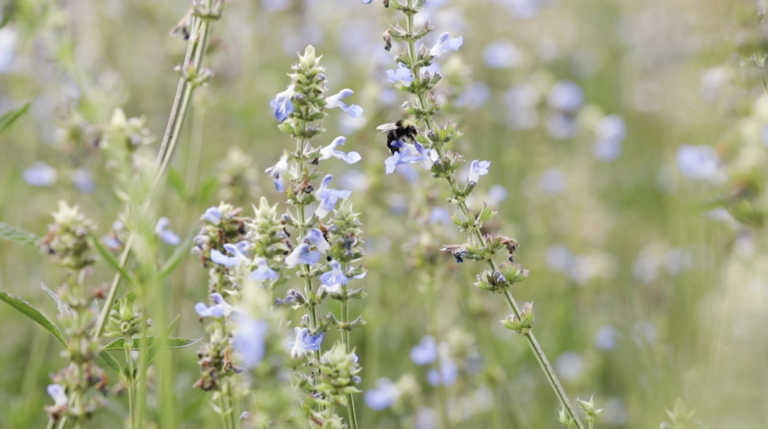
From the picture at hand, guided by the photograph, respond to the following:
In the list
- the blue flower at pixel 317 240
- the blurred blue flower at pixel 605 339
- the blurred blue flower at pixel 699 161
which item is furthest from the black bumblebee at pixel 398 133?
the blurred blue flower at pixel 605 339

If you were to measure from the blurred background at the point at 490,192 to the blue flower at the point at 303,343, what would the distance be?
758mm

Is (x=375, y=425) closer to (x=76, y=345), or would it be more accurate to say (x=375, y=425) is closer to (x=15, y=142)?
(x=76, y=345)

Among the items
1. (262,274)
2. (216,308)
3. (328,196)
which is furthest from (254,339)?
(328,196)

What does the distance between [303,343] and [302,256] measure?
0.76ft

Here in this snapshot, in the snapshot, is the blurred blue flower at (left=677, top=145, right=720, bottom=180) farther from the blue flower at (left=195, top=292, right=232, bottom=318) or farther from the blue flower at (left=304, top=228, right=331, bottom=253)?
the blue flower at (left=195, top=292, right=232, bottom=318)

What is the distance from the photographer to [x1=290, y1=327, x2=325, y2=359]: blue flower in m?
1.83

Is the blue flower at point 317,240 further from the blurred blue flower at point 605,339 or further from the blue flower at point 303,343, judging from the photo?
the blurred blue flower at point 605,339

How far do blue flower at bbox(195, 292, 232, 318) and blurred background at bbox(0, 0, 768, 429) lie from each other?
1.80 feet

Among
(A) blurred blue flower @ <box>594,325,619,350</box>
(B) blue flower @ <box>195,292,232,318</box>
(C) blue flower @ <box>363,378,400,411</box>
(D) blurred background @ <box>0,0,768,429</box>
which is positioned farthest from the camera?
(A) blurred blue flower @ <box>594,325,619,350</box>

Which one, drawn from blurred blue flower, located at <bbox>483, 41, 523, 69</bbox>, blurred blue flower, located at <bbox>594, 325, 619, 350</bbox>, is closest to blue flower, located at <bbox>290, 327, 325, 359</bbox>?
blurred blue flower, located at <bbox>594, 325, 619, 350</bbox>

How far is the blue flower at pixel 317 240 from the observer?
5.97ft

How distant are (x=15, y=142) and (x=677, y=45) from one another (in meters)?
6.96

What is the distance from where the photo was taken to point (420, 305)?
5.26 metres

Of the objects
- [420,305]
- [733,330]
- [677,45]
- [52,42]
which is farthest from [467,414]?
[677,45]
